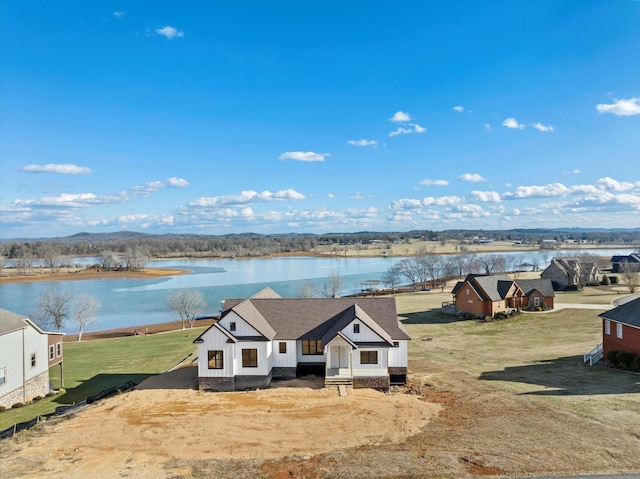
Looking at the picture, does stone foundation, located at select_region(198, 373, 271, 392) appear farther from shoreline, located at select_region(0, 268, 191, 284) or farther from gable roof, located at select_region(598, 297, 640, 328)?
shoreline, located at select_region(0, 268, 191, 284)

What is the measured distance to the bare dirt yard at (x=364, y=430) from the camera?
49.9 feet

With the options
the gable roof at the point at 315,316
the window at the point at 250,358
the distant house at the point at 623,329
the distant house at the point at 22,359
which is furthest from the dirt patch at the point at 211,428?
the distant house at the point at 623,329

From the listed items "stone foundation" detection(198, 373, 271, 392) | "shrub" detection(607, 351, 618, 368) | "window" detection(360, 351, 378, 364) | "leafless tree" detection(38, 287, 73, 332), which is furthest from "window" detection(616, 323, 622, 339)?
"leafless tree" detection(38, 287, 73, 332)

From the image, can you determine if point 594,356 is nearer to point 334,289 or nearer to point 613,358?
point 613,358

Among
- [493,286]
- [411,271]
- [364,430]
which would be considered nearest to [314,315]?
[364,430]

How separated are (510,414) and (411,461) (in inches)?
268

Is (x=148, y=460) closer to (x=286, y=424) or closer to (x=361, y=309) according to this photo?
(x=286, y=424)

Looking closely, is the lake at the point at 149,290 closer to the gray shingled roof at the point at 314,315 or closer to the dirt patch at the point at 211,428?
the gray shingled roof at the point at 314,315

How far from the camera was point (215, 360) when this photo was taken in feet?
82.8

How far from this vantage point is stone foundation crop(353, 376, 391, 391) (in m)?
25.0

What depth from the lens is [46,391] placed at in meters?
28.6

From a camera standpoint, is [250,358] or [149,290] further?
[149,290]

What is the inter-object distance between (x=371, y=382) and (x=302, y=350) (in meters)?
4.48

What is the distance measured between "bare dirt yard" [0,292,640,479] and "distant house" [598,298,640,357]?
2212 mm
